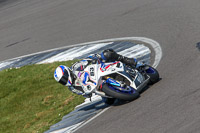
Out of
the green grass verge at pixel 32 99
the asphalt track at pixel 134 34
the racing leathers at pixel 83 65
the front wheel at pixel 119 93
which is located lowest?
the green grass verge at pixel 32 99

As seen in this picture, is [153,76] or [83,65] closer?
[83,65]

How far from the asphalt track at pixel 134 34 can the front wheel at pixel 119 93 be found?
0.18m

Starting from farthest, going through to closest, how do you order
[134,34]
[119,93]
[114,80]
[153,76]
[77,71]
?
[134,34] < [153,76] < [77,71] < [114,80] < [119,93]

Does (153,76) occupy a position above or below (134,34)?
above

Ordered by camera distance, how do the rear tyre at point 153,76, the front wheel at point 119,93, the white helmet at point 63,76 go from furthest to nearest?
→ 1. the rear tyre at point 153,76
2. the white helmet at point 63,76
3. the front wheel at point 119,93

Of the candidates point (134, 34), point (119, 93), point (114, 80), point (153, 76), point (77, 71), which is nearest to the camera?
point (119, 93)

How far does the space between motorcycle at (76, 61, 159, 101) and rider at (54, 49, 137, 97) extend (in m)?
0.13

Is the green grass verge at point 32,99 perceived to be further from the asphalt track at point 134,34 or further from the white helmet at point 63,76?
the asphalt track at point 134,34

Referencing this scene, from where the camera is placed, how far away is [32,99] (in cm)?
1287

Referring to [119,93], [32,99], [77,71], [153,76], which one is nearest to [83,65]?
[77,71]

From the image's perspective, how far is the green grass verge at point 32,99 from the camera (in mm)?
11102

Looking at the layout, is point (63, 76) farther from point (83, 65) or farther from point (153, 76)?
point (153, 76)

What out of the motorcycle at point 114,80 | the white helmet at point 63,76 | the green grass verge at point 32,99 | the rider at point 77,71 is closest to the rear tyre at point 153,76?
the motorcycle at point 114,80

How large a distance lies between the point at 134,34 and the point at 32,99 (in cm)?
518
